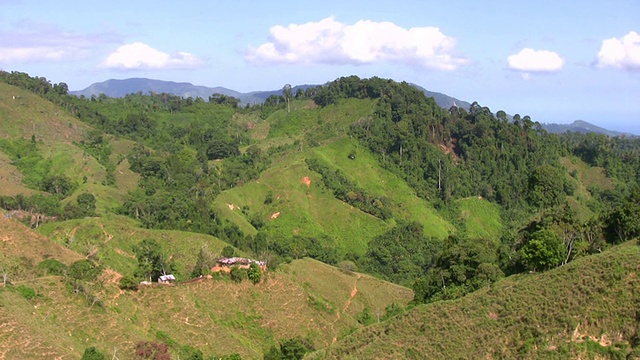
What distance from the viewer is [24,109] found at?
98438 mm

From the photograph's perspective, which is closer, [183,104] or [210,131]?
[210,131]

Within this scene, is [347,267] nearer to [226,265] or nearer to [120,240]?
[226,265]

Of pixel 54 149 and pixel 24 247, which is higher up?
pixel 54 149

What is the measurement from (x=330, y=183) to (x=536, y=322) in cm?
5167

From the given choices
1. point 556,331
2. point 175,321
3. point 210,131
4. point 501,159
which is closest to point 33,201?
point 175,321

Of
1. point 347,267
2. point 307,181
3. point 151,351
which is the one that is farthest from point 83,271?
point 307,181

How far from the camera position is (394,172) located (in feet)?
280

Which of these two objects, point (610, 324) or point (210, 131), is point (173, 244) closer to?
point (610, 324)

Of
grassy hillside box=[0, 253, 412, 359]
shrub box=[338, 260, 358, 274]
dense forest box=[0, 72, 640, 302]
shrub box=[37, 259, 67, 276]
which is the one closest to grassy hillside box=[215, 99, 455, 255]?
dense forest box=[0, 72, 640, 302]

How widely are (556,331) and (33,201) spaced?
5846 centimetres

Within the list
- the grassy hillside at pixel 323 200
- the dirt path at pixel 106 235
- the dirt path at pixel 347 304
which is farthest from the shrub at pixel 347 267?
the dirt path at pixel 106 235

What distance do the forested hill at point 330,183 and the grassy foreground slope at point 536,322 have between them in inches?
327

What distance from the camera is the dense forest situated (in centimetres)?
4341

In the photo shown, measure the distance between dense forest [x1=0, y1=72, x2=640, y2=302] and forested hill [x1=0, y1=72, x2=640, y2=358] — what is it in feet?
0.70
